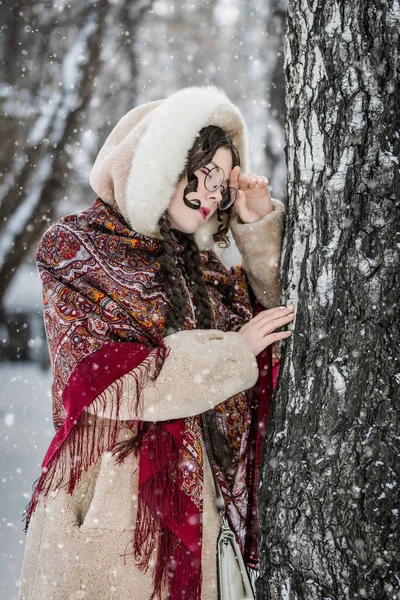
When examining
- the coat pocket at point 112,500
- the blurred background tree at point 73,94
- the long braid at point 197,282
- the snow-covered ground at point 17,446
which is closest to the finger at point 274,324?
the long braid at point 197,282

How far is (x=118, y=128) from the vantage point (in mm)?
2158

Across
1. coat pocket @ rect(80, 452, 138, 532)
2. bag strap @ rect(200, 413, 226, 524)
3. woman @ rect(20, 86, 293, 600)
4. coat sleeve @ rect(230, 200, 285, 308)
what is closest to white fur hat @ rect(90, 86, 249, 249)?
Result: woman @ rect(20, 86, 293, 600)

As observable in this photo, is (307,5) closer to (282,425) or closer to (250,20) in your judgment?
(282,425)

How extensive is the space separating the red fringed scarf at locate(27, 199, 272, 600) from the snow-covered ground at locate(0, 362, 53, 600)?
1798 mm

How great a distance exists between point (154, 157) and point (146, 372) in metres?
0.65

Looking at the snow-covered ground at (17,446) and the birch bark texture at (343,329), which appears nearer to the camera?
the birch bark texture at (343,329)

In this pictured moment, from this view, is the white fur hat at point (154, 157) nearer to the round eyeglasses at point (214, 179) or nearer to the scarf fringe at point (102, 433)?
the round eyeglasses at point (214, 179)

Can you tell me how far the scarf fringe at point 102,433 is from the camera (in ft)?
5.89

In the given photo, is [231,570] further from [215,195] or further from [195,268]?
[215,195]

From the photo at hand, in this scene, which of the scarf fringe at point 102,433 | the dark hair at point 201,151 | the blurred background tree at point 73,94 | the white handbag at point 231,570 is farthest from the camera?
the blurred background tree at point 73,94

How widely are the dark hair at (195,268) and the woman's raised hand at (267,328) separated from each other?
8.3 inches

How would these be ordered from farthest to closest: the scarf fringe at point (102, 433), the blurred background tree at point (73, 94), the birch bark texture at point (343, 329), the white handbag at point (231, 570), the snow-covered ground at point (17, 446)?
the blurred background tree at point (73, 94) → the snow-covered ground at point (17, 446) → the white handbag at point (231, 570) → the scarf fringe at point (102, 433) → the birch bark texture at point (343, 329)

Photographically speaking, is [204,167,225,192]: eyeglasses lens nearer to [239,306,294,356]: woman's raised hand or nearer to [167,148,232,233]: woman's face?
[167,148,232,233]: woman's face

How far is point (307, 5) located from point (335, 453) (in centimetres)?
119
